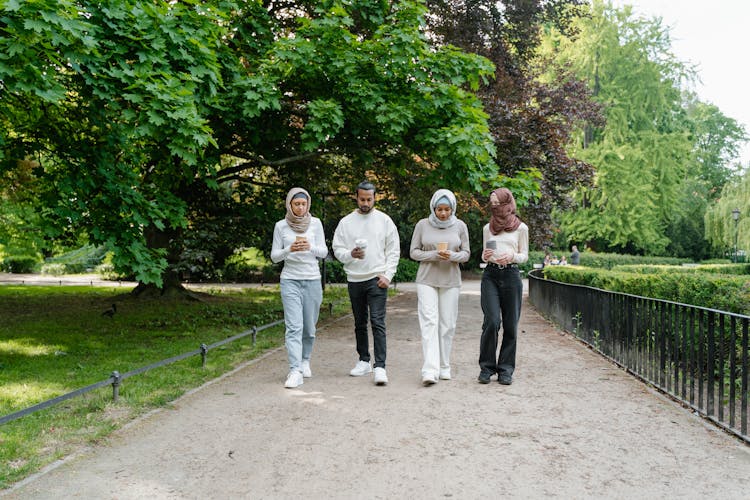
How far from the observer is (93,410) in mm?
5629

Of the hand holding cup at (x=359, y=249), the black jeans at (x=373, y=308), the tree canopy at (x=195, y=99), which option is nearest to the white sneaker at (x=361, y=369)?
the black jeans at (x=373, y=308)

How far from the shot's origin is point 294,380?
21.7 ft

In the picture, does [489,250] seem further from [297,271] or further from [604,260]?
[604,260]

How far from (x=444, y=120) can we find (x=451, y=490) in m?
7.95

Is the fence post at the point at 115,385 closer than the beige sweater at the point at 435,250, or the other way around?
the fence post at the point at 115,385

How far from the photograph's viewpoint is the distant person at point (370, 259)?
22.2ft

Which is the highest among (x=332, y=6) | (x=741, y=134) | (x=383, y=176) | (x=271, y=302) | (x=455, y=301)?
(x=741, y=134)

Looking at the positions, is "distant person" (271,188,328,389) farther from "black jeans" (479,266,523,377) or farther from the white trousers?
"black jeans" (479,266,523,377)

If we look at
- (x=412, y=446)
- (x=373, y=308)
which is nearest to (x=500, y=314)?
(x=373, y=308)

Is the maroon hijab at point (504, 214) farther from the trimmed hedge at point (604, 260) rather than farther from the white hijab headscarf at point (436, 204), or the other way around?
the trimmed hedge at point (604, 260)

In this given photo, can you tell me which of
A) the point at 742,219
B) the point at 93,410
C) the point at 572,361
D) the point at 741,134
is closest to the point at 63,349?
the point at 93,410

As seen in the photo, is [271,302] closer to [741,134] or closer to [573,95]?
[573,95]

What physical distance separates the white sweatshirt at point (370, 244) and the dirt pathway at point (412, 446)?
1.19 m

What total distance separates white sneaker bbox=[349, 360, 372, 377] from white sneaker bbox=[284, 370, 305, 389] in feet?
2.33
